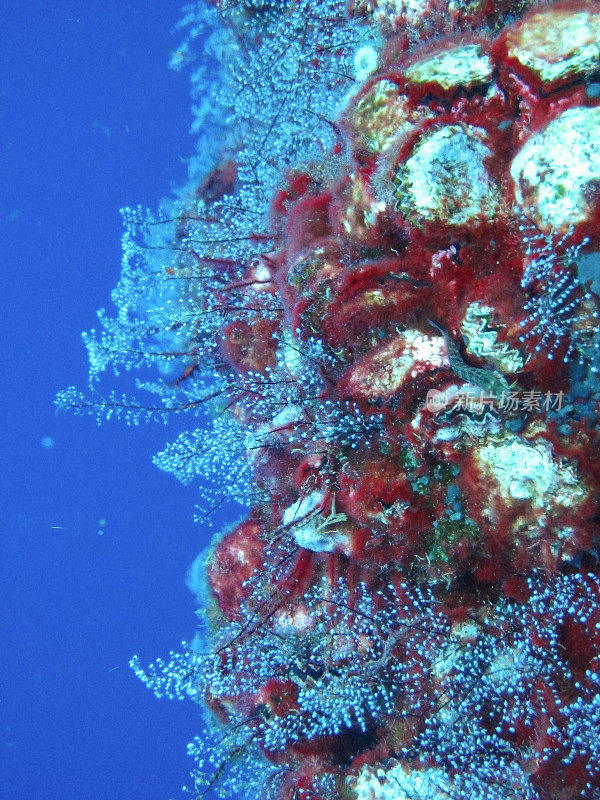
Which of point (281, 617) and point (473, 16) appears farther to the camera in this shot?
point (281, 617)

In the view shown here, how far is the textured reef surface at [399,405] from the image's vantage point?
8.51ft

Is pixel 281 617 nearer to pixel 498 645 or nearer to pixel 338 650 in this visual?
pixel 338 650

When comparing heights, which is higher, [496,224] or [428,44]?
[428,44]

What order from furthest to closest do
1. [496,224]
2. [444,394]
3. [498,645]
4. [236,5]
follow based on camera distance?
[236,5] → [498,645] → [444,394] → [496,224]

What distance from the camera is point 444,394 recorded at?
2.86 metres

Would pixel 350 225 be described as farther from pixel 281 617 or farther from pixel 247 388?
pixel 281 617

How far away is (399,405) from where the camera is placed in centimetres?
301

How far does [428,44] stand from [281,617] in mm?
4213

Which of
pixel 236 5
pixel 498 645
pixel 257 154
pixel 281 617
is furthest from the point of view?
pixel 236 5

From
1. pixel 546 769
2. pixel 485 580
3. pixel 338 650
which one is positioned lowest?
pixel 546 769

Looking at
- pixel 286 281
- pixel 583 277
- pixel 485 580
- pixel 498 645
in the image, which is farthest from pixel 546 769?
pixel 286 281

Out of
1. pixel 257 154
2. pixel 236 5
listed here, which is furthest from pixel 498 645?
pixel 236 5

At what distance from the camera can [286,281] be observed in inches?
136

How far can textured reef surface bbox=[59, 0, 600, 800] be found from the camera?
2.59 m
